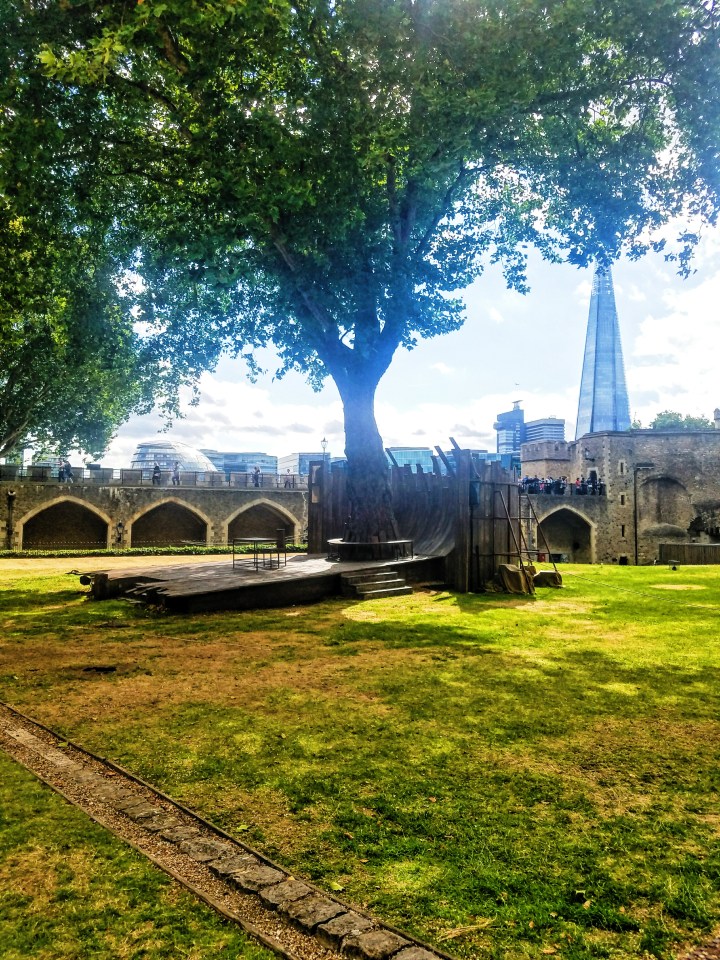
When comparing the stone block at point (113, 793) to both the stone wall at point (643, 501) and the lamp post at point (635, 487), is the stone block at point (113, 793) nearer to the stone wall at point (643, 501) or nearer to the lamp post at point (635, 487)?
the stone wall at point (643, 501)

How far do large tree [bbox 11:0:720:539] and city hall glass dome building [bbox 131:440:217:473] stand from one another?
6440 cm

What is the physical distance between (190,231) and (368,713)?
39.4ft

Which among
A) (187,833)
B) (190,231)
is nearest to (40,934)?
(187,833)

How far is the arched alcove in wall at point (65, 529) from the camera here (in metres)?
33.6

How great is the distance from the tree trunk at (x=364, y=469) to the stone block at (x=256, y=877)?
38.1ft

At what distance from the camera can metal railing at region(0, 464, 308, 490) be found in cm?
3166

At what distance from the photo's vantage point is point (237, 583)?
1051 cm

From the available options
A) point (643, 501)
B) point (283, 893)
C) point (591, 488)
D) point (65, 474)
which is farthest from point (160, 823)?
point (643, 501)

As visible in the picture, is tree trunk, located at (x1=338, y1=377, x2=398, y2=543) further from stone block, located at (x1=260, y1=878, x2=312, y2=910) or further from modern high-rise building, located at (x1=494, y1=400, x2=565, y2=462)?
modern high-rise building, located at (x1=494, y1=400, x2=565, y2=462)

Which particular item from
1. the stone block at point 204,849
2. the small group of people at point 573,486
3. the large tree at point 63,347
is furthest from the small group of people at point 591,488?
the stone block at point 204,849

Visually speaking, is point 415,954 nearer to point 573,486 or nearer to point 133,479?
point 133,479

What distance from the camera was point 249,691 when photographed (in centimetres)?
552

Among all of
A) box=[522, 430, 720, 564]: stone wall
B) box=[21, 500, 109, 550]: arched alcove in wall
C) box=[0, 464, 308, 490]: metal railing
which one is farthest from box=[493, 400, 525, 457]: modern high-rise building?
box=[21, 500, 109, 550]: arched alcove in wall

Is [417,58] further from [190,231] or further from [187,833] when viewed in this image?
[187,833]
